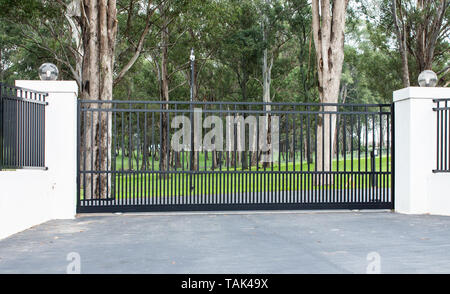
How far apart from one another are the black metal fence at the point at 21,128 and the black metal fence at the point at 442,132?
7.94m

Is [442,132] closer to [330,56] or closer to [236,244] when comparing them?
[236,244]

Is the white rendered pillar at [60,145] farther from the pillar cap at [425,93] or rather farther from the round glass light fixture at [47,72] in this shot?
the pillar cap at [425,93]

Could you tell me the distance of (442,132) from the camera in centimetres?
1033

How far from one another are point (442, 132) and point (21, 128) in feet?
26.9

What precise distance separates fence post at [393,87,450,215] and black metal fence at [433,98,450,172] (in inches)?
3.9

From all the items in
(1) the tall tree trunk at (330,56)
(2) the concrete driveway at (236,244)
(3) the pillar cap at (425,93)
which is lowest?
(2) the concrete driveway at (236,244)

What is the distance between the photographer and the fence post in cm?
1042

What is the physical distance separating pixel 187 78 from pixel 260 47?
7.47 m

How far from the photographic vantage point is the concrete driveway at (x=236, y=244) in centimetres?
564

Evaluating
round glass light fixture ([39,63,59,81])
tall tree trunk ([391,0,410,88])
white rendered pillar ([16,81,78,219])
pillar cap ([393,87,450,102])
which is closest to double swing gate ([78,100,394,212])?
white rendered pillar ([16,81,78,219])

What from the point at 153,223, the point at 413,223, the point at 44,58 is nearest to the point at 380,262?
the point at 413,223

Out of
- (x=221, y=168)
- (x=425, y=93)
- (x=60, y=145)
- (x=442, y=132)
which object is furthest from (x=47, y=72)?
(x=442, y=132)

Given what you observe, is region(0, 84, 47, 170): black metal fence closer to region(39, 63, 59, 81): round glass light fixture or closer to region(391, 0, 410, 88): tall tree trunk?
region(39, 63, 59, 81): round glass light fixture

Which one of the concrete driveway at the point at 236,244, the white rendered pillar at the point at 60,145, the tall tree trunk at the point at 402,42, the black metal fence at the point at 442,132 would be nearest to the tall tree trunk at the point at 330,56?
the tall tree trunk at the point at 402,42
